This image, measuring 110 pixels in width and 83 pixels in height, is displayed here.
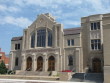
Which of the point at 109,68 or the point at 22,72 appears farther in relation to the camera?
the point at 22,72

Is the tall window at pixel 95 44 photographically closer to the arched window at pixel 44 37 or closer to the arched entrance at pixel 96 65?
the arched entrance at pixel 96 65

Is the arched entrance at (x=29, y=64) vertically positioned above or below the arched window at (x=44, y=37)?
below

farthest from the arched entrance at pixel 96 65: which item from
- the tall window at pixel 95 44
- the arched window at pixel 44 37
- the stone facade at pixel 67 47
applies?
the arched window at pixel 44 37

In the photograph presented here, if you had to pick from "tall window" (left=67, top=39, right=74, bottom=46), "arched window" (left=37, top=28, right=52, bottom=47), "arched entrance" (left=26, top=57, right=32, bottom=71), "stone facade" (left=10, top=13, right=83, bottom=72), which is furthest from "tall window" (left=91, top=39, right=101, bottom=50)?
"arched entrance" (left=26, top=57, right=32, bottom=71)

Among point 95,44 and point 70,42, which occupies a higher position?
point 70,42

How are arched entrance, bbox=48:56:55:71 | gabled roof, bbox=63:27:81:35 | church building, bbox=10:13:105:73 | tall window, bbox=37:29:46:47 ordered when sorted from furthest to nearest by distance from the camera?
tall window, bbox=37:29:46:47 → arched entrance, bbox=48:56:55:71 → gabled roof, bbox=63:27:81:35 → church building, bbox=10:13:105:73

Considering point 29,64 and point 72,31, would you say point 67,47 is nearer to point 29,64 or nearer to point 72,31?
point 72,31

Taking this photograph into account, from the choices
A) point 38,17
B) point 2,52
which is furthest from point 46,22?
point 2,52

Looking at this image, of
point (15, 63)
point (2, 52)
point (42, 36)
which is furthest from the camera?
point (2, 52)

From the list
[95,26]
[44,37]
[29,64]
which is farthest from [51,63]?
[95,26]

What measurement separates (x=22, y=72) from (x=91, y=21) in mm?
18597

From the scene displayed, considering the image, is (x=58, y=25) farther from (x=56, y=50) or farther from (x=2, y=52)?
(x=2, y=52)

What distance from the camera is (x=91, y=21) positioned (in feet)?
134

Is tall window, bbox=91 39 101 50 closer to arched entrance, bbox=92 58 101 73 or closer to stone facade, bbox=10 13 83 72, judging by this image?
arched entrance, bbox=92 58 101 73
